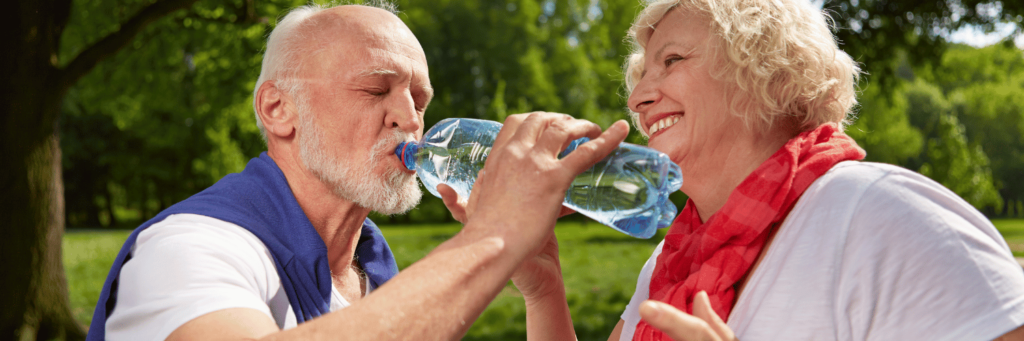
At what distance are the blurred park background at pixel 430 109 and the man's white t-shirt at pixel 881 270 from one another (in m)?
1.33

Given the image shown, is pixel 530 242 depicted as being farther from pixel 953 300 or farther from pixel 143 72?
pixel 143 72

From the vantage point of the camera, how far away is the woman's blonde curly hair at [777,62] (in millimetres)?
2033

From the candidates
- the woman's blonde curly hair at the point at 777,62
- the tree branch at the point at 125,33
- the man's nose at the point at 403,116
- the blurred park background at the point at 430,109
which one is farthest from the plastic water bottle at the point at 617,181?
the tree branch at the point at 125,33

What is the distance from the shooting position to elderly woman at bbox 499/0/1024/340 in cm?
153

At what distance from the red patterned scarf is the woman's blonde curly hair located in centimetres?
13

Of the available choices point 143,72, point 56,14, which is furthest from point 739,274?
point 143,72

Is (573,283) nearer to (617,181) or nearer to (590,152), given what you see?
(617,181)

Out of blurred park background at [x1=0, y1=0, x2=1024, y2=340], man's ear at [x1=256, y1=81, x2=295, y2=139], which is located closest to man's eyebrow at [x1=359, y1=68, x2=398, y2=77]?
man's ear at [x1=256, y1=81, x2=295, y2=139]

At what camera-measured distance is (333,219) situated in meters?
2.28

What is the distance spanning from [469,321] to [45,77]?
24.4 feet

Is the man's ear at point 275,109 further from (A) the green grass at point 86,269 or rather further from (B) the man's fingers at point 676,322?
(A) the green grass at point 86,269

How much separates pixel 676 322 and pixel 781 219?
0.59 meters

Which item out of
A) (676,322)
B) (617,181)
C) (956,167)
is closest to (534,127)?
(676,322)

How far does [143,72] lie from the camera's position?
10.7 metres
